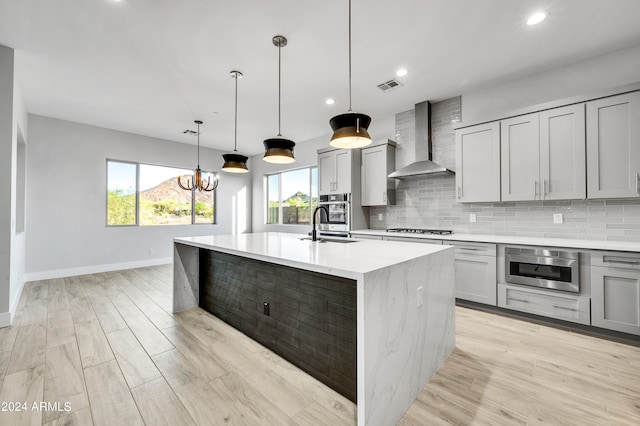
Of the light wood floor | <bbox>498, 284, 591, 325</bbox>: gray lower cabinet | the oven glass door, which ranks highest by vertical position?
the oven glass door

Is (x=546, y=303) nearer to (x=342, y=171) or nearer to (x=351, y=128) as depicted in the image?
(x=351, y=128)

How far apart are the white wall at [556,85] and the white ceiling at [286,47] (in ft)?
0.47

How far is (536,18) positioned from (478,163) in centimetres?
156

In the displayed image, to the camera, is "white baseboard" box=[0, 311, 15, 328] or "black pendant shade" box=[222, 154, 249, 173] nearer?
"white baseboard" box=[0, 311, 15, 328]

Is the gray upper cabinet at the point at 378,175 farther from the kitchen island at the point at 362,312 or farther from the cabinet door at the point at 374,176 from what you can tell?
the kitchen island at the point at 362,312

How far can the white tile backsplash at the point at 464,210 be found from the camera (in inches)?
114

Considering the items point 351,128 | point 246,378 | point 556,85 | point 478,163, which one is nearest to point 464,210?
point 478,163

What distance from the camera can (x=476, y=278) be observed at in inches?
126

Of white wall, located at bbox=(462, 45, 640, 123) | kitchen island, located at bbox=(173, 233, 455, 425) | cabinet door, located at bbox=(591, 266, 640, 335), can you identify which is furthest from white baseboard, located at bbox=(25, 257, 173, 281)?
cabinet door, located at bbox=(591, 266, 640, 335)

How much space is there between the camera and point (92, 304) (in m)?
3.43

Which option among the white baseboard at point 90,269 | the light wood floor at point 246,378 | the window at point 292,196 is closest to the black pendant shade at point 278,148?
the light wood floor at point 246,378

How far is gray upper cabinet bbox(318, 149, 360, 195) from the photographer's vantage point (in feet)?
15.3

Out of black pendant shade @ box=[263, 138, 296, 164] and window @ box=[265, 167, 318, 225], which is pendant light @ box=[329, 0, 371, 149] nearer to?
black pendant shade @ box=[263, 138, 296, 164]

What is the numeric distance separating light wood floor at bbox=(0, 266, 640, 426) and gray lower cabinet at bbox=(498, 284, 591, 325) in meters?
0.18
